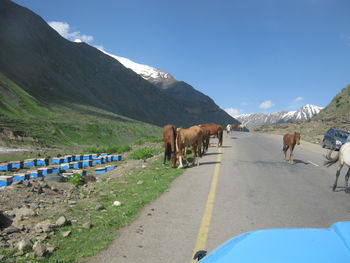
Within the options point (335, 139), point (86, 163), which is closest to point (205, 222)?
point (86, 163)

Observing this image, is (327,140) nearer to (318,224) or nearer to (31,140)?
(318,224)

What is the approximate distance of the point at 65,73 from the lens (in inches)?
2808

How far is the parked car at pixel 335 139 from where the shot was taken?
84.4ft

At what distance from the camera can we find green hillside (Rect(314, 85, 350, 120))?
6819cm

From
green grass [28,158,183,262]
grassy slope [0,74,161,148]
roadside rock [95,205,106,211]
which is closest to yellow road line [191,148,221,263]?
green grass [28,158,183,262]

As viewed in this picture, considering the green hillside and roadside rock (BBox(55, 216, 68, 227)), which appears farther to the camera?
the green hillside

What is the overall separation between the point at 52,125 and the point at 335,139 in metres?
29.2

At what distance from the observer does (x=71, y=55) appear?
8506cm

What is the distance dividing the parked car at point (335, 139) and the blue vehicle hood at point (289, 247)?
2577cm

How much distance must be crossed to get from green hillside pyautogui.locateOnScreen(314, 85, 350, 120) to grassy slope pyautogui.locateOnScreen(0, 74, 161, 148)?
4470 cm

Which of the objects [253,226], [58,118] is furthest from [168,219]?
[58,118]

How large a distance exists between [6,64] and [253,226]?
59068 millimetres

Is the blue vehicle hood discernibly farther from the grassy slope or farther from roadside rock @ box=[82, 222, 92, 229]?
the grassy slope

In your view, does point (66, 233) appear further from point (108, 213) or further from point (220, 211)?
point (220, 211)
